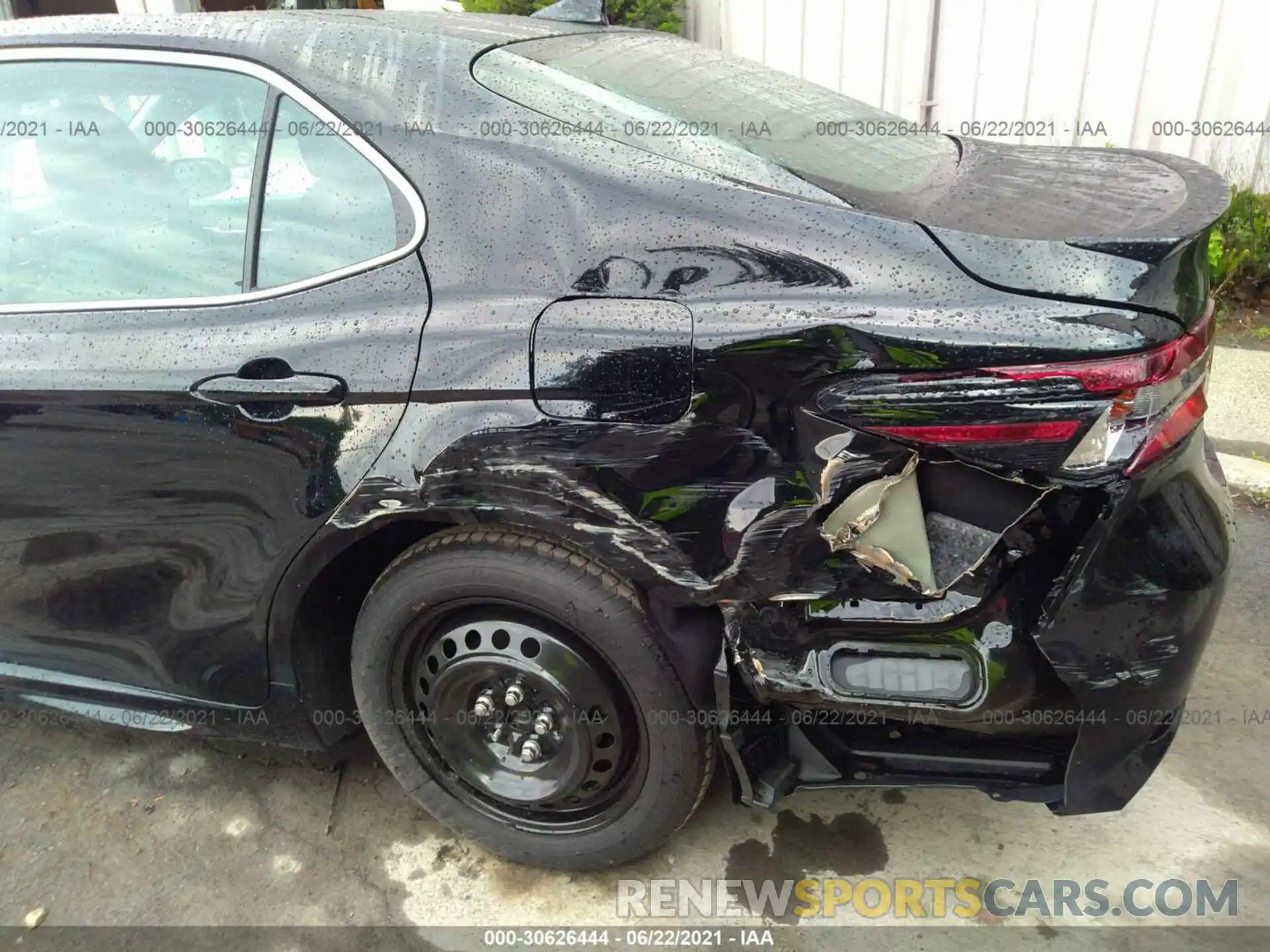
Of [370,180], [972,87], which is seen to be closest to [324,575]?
[370,180]

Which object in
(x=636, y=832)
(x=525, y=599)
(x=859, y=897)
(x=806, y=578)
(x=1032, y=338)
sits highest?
(x=1032, y=338)

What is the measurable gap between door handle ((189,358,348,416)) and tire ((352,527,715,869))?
1.23 feet

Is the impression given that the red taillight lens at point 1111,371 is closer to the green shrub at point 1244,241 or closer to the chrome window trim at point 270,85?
the chrome window trim at point 270,85

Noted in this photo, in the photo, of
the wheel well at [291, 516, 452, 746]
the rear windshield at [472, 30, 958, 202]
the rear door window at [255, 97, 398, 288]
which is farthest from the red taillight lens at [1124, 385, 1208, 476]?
the rear door window at [255, 97, 398, 288]

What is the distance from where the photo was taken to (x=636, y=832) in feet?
7.01

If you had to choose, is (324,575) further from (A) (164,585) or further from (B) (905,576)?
(B) (905,576)

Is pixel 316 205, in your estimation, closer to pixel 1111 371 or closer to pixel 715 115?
pixel 715 115

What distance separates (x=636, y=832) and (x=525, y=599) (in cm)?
63

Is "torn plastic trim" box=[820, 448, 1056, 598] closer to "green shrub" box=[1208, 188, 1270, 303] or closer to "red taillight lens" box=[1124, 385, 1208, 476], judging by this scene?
"red taillight lens" box=[1124, 385, 1208, 476]

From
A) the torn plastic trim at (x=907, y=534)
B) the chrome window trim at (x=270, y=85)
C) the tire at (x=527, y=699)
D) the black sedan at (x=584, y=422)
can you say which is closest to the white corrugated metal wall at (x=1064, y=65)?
the black sedan at (x=584, y=422)

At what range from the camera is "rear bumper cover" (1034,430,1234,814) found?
1.65 m

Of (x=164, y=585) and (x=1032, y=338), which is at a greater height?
(x=1032, y=338)

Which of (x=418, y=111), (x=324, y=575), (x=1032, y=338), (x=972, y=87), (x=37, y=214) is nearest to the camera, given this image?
(x=1032, y=338)

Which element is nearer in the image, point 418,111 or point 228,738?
point 418,111
